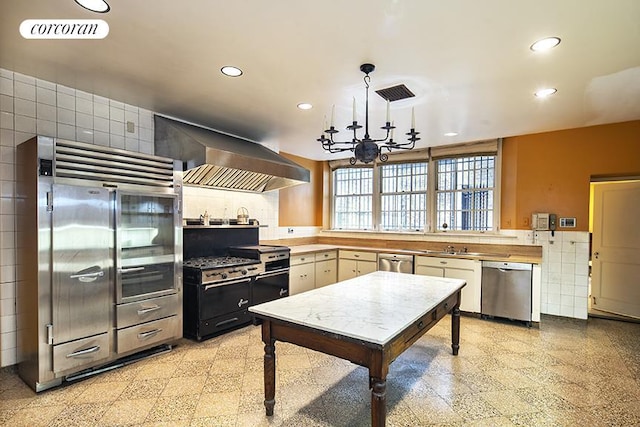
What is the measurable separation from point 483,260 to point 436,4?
357cm

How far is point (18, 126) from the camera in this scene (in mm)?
2855

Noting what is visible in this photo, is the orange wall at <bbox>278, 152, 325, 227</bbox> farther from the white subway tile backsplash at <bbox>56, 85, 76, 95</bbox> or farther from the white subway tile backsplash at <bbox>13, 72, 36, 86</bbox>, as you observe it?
the white subway tile backsplash at <bbox>13, 72, 36, 86</bbox>

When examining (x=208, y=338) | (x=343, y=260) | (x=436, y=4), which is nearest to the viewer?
Result: (x=436, y=4)

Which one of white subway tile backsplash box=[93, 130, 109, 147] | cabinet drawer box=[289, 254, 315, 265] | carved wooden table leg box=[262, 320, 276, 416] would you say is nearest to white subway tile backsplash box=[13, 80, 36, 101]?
white subway tile backsplash box=[93, 130, 109, 147]

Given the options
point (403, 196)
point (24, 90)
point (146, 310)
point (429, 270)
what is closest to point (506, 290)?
point (429, 270)

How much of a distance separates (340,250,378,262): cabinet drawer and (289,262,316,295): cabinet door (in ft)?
2.34

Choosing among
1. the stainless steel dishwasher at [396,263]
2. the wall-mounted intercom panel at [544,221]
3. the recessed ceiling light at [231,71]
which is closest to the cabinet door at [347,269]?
the stainless steel dishwasher at [396,263]

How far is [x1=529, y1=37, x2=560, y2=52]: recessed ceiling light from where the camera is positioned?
2.22 m

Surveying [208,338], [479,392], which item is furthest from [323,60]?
[208,338]

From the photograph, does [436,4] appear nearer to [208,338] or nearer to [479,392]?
[479,392]

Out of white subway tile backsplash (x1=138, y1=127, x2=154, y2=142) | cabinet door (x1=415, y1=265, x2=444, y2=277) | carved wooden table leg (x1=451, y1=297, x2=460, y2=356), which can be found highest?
white subway tile backsplash (x1=138, y1=127, x2=154, y2=142)

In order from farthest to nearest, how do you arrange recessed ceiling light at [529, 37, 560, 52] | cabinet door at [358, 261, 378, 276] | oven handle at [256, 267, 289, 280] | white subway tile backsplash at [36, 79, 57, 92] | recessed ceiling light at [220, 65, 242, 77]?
cabinet door at [358, 261, 378, 276] → oven handle at [256, 267, 289, 280] → white subway tile backsplash at [36, 79, 57, 92] → recessed ceiling light at [220, 65, 242, 77] → recessed ceiling light at [529, 37, 560, 52]

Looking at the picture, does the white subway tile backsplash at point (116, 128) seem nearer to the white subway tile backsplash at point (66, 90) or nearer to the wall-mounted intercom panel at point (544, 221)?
the white subway tile backsplash at point (66, 90)

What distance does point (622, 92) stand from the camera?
125 inches
